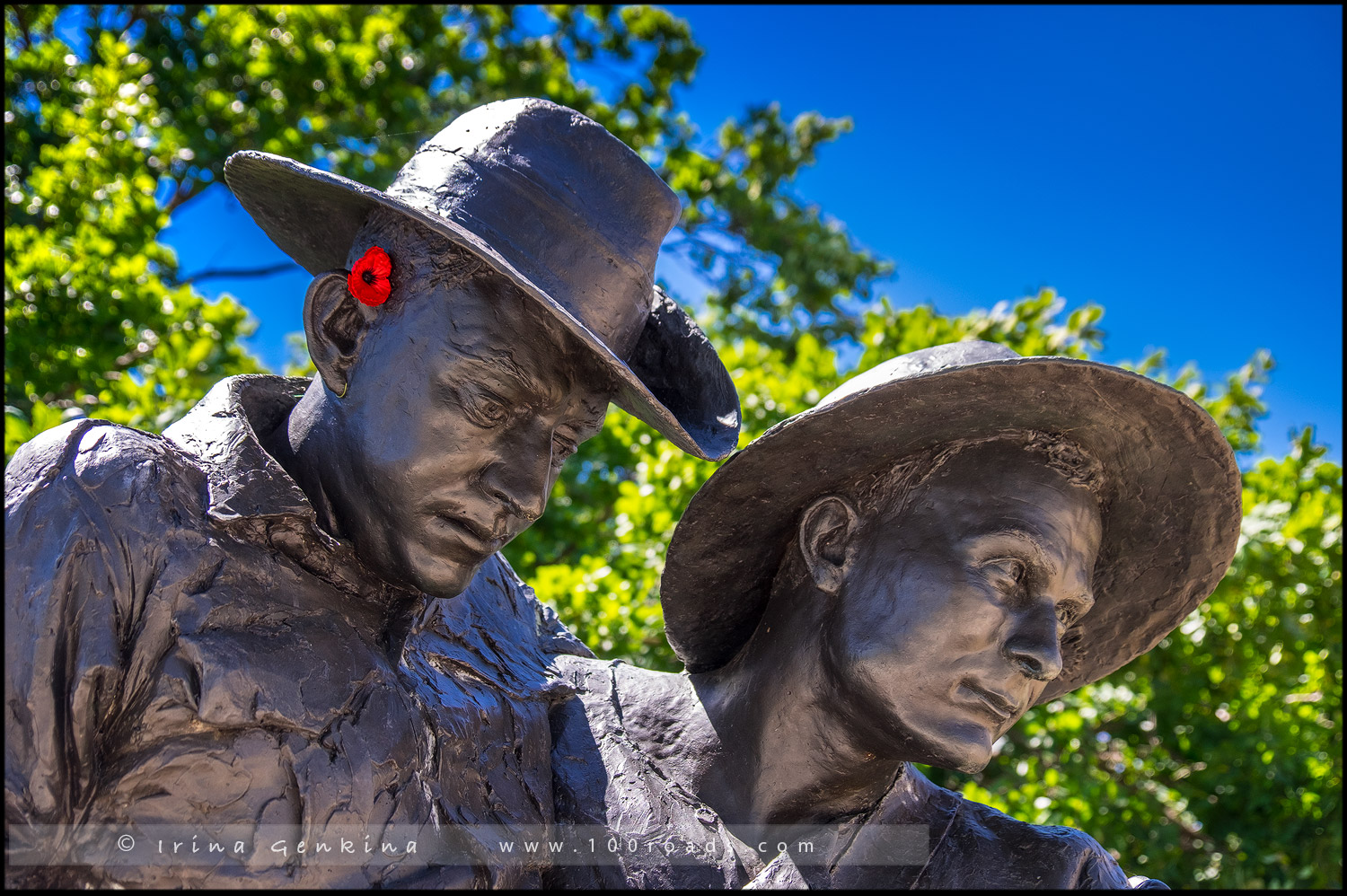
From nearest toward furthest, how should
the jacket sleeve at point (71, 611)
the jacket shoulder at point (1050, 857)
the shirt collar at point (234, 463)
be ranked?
the jacket sleeve at point (71, 611) → the shirt collar at point (234, 463) → the jacket shoulder at point (1050, 857)

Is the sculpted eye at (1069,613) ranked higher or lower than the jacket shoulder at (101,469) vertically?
higher

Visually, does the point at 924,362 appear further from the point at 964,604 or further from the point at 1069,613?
the point at 1069,613

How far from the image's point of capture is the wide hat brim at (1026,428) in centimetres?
241

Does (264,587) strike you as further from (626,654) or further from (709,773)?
(626,654)

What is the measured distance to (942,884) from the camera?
8.31 ft

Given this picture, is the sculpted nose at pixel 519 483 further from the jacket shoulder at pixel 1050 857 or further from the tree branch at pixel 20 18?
the tree branch at pixel 20 18

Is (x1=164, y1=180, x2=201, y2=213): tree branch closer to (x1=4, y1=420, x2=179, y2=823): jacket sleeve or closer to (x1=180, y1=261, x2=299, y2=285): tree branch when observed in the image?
(x1=180, y1=261, x2=299, y2=285): tree branch

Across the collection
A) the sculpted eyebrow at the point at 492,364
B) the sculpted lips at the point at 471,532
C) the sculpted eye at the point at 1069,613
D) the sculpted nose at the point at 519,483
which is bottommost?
the sculpted lips at the point at 471,532

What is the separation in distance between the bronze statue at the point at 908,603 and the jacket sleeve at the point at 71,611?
969mm

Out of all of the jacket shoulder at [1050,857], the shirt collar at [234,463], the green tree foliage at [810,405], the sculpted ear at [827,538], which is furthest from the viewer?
the green tree foliage at [810,405]

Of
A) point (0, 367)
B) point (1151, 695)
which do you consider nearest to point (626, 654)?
point (1151, 695)

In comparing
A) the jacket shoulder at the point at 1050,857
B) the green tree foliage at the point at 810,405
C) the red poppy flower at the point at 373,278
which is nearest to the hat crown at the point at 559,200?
the red poppy flower at the point at 373,278

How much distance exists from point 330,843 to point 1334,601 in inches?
228

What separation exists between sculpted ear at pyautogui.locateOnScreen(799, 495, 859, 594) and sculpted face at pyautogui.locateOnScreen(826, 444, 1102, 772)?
0.04 m
